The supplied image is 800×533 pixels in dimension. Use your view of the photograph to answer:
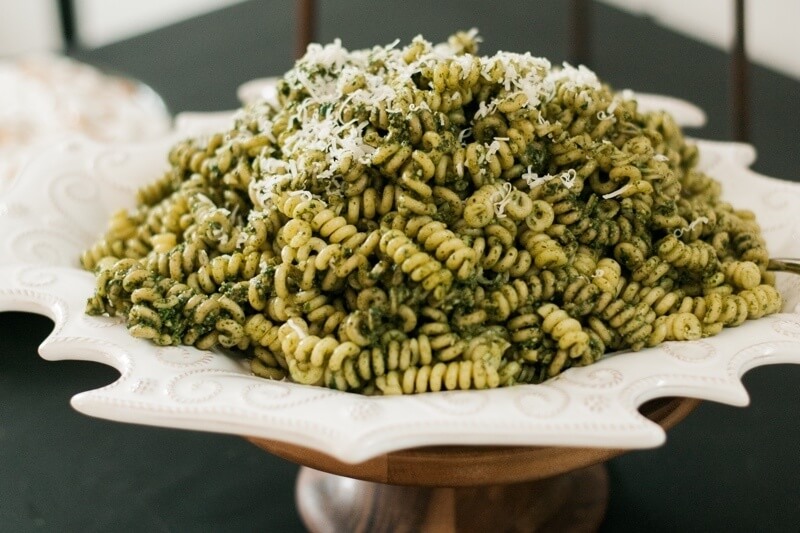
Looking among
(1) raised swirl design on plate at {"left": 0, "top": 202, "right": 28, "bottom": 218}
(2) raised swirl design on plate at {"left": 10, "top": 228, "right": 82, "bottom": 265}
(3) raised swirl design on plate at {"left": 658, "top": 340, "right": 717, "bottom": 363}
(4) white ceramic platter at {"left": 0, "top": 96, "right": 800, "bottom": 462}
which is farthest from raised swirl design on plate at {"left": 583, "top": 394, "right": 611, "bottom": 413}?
(1) raised swirl design on plate at {"left": 0, "top": 202, "right": 28, "bottom": 218}

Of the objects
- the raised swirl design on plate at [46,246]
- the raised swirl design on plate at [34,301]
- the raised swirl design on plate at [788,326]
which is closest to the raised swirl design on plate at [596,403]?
the raised swirl design on plate at [788,326]

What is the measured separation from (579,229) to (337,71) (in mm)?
320

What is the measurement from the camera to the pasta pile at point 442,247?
0.81 metres

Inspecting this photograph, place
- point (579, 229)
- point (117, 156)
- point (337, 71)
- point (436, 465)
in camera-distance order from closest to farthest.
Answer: point (436, 465)
point (579, 229)
point (337, 71)
point (117, 156)

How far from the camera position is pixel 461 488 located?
36.0 inches

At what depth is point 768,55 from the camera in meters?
2.43

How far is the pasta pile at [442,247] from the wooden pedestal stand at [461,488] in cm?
7

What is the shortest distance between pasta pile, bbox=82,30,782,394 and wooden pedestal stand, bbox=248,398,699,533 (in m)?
0.07

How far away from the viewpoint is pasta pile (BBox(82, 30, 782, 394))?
2.67 feet

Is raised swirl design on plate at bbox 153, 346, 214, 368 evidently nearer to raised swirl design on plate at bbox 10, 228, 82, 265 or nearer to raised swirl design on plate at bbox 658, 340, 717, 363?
raised swirl design on plate at bbox 10, 228, 82, 265

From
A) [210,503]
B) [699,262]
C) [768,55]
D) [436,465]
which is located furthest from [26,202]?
[768,55]

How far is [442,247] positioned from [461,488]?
0.86 feet

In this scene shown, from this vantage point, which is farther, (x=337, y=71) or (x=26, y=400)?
(x=26, y=400)

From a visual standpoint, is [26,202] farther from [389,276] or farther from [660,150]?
[660,150]
